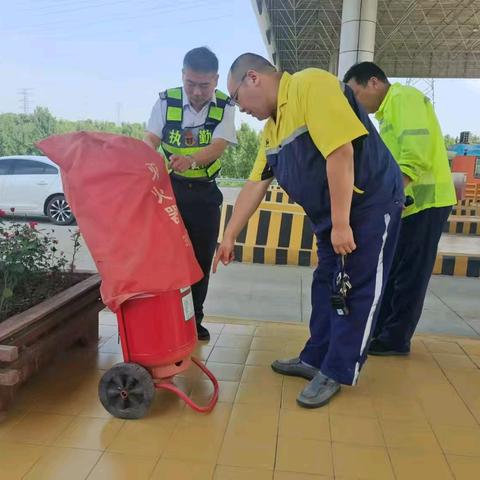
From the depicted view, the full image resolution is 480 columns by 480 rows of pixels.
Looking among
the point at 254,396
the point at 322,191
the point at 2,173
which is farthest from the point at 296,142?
the point at 2,173

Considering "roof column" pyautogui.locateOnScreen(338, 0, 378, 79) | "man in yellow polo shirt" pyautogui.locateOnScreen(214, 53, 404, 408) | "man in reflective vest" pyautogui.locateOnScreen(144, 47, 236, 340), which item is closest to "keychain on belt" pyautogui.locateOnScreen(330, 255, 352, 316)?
"man in yellow polo shirt" pyautogui.locateOnScreen(214, 53, 404, 408)

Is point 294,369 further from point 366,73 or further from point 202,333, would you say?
point 366,73

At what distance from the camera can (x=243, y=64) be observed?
78.8 inches

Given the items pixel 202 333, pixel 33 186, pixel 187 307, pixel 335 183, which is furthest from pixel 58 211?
pixel 335 183

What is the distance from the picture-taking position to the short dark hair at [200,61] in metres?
2.50

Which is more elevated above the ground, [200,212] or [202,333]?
[200,212]

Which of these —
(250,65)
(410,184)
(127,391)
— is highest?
(250,65)

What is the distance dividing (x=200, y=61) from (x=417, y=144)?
1205mm

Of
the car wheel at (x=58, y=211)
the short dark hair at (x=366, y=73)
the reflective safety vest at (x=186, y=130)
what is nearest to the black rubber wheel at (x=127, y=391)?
the reflective safety vest at (x=186, y=130)

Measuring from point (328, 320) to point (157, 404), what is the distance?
0.93m

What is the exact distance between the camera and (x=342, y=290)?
2102 millimetres

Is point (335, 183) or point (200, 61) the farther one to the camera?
point (200, 61)

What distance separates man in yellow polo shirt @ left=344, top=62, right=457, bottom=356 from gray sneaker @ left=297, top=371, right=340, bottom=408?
64 centimetres

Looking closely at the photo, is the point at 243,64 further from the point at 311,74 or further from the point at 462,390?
the point at 462,390
